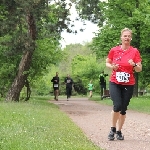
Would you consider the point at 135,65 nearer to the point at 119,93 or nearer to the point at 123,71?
the point at 123,71

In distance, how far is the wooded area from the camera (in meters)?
23.4

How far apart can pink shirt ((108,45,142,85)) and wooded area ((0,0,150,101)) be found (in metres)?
12.9

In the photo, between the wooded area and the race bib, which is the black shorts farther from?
the wooded area

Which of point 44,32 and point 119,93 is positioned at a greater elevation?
point 44,32

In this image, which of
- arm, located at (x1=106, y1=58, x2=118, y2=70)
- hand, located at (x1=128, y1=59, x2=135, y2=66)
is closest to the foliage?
arm, located at (x1=106, y1=58, x2=118, y2=70)

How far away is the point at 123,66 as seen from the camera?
8.88 meters

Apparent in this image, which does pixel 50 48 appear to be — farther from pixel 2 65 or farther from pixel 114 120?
pixel 114 120

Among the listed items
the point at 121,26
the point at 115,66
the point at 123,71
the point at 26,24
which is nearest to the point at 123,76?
the point at 123,71

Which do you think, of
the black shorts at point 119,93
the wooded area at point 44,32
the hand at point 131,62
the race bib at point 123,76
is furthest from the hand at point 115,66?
the wooded area at point 44,32

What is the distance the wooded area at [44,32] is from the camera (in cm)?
2339

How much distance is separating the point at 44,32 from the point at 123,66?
16826 mm

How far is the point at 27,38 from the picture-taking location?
23.7 meters

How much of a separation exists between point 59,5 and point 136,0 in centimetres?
1164

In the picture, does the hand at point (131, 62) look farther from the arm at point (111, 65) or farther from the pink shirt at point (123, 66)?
the arm at point (111, 65)
